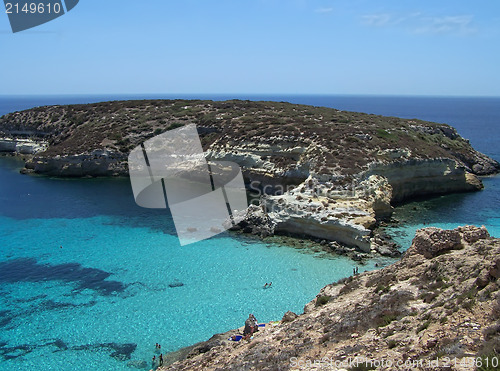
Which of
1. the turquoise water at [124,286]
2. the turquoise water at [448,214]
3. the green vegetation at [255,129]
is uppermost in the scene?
the green vegetation at [255,129]

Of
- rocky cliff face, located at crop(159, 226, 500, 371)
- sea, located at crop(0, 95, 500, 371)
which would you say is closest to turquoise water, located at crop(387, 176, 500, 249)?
sea, located at crop(0, 95, 500, 371)

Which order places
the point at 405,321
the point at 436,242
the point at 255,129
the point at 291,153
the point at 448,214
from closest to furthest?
the point at 405,321 < the point at 436,242 < the point at 448,214 < the point at 291,153 < the point at 255,129

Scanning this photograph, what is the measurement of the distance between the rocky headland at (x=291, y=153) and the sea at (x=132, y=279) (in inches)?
116

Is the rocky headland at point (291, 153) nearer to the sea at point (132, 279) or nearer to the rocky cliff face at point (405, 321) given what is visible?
the sea at point (132, 279)

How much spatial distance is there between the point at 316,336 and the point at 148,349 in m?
10.0

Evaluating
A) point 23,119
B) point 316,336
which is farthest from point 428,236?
point 23,119

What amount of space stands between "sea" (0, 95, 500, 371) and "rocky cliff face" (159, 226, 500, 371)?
235 inches

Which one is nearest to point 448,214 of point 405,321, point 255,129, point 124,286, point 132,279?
point 255,129

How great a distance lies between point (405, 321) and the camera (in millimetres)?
11727

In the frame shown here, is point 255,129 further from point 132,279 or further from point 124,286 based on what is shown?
point 124,286

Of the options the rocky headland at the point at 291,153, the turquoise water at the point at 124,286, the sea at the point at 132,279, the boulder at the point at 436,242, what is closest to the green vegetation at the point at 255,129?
the rocky headland at the point at 291,153

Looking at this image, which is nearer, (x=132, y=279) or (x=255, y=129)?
(x=132, y=279)

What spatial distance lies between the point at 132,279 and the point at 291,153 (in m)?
26.5

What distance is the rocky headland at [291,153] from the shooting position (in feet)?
114
